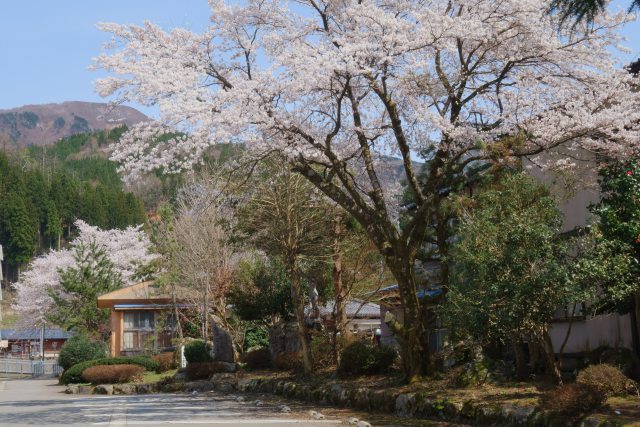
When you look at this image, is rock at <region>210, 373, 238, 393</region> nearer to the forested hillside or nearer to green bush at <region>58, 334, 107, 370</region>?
green bush at <region>58, 334, 107, 370</region>

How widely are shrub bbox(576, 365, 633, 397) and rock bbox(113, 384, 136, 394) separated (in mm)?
18331

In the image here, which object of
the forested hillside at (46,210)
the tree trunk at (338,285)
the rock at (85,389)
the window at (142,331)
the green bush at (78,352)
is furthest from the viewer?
the forested hillside at (46,210)

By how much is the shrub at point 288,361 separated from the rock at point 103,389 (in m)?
5.76

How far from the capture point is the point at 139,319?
39.4m

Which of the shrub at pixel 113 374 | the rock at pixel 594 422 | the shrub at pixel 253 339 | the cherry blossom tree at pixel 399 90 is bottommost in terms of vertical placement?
the rock at pixel 594 422

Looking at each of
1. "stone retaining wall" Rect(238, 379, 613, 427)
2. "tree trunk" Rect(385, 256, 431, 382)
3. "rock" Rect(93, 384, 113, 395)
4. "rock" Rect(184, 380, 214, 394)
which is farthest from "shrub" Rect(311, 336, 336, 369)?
"rock" Rect(93, 384, 113, 395)

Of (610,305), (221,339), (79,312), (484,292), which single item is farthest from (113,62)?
(79,312)

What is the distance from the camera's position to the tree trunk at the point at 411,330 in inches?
634

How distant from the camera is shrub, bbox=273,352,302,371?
23.5 metres

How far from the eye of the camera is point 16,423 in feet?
45.8

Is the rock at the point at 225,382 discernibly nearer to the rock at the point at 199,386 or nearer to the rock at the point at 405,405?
the rock at the point at 199,386

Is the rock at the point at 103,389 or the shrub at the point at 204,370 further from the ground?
the shrub at the point at 204,370

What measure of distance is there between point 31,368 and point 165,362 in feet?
57.5

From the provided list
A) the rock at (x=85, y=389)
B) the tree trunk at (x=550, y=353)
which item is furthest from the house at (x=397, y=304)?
the rock at (x=85, y=389)
